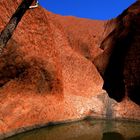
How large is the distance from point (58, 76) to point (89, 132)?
22.9 ft

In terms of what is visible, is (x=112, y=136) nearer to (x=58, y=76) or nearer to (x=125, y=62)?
(x=58, y=76)

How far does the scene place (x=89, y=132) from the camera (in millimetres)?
27531

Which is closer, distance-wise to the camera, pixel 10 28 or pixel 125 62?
pixel 10 28

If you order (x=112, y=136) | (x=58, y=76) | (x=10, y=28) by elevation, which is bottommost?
(x=112, y=136)

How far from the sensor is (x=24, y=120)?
2689 centimetres

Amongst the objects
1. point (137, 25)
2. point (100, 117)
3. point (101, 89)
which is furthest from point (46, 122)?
point (137, 25)

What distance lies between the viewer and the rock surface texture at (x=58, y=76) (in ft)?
88.5

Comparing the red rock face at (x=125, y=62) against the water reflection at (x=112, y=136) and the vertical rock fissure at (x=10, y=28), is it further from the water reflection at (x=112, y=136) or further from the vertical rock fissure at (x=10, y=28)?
the vertical rock fissure at (x=10, y=28)

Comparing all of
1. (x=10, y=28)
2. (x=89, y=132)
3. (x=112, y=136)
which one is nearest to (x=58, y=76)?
(x=89, y=132)

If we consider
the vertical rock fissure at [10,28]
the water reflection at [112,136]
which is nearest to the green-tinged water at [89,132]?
the water reflection at [112,136]

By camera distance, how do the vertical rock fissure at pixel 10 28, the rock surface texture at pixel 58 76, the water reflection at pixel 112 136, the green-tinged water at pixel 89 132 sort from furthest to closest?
the rock surface texture at pixel 58 76 → the green-tinged water at pixel 89 132 → the water reflection at pixel 112 136 → the vertical rock fissure at pixel 10 28

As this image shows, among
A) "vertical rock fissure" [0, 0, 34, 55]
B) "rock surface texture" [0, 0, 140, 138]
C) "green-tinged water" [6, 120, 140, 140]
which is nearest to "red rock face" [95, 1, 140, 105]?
"rock surface texture" [0, 0, 140, 138]

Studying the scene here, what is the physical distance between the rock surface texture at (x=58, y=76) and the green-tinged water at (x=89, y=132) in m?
0.99

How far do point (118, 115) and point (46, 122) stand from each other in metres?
8.02
